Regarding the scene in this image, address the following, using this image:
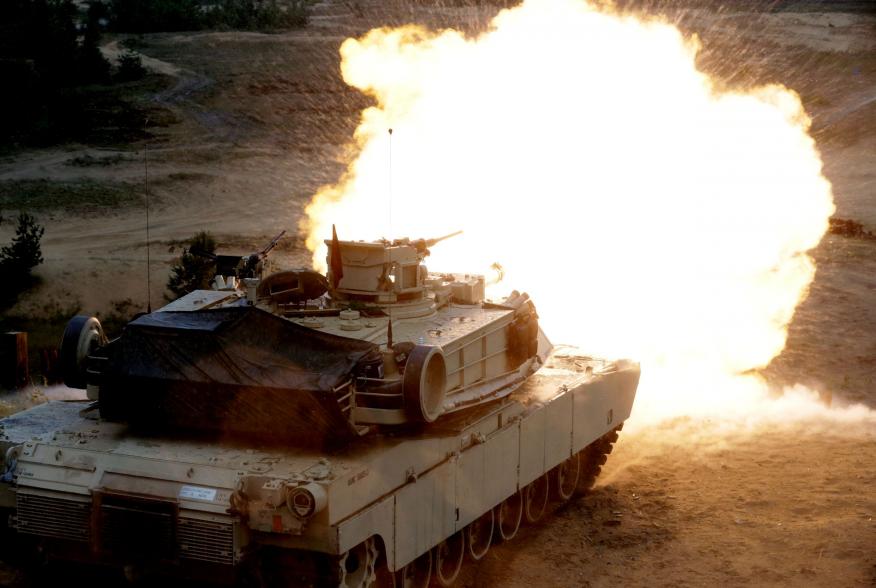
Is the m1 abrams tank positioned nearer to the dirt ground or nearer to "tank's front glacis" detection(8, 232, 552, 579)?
"tank's front glacis" detection(8, 232, 552, 579)

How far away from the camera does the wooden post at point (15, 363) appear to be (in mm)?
18672

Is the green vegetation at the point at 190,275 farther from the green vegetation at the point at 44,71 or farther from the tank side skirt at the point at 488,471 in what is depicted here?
the green vegetation at the point at 44,71

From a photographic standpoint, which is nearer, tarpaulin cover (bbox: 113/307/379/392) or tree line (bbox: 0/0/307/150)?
tarpaulin cover (bbox: 113/307/379/392)

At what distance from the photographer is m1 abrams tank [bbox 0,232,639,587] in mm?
10172

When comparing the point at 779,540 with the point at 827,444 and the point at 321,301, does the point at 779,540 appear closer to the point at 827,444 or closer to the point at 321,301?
the point at 827,444

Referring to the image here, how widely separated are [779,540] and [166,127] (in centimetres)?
2784

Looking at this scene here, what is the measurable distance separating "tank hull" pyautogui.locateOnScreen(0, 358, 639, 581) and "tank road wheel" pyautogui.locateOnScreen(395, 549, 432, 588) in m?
0.30

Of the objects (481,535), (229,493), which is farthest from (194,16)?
(229,493)

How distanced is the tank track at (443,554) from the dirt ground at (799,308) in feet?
0.69

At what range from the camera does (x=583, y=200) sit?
2069 cm

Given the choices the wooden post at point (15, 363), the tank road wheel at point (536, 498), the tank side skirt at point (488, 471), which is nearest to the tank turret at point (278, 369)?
the tank side skirt at point (488, 471)

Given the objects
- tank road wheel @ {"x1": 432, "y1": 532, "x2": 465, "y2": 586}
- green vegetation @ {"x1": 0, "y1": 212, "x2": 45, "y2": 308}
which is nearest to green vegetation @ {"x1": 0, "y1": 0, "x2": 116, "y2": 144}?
green vegetation @ {"x1": 0, "y1": 212, "x2": 45, "y2": 308}

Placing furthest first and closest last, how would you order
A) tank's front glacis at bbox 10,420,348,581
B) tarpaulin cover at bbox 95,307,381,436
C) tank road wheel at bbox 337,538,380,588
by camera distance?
tarpaulin cover at bbox 95,307,381,436
tank road wheel at bbox 337,538,380,588
tank's front glacis at bbox 10,420,348,581

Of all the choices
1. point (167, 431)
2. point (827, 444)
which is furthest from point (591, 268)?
point (167, 431)
